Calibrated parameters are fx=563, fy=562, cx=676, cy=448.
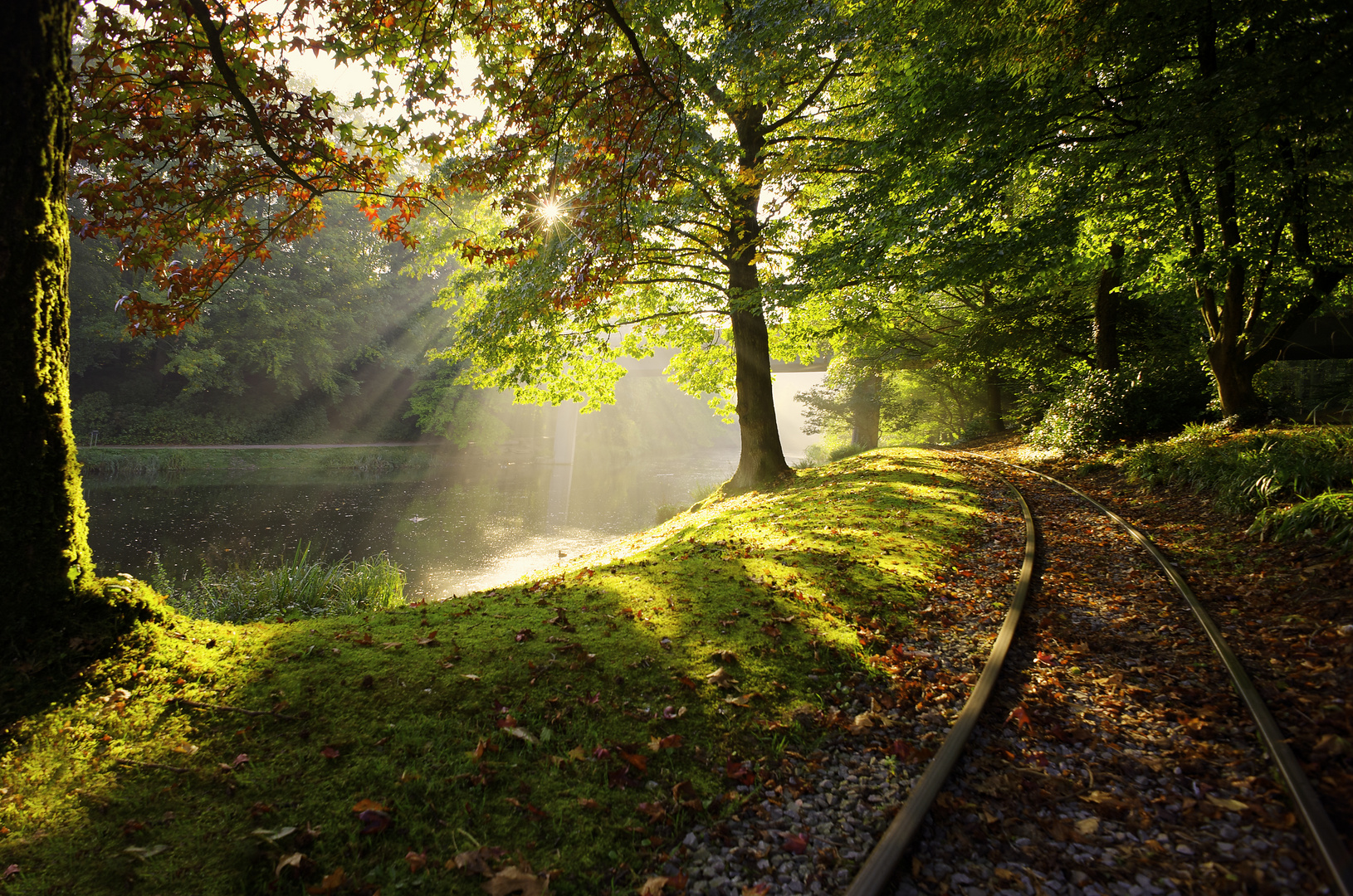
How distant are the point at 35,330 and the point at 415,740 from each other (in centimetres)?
259

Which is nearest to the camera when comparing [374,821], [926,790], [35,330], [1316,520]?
[374,821]

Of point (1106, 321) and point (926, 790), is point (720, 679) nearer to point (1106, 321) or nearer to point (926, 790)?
point (926, 790)

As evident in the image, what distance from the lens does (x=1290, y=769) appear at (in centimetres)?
269

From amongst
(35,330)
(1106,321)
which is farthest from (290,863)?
(1106,321)

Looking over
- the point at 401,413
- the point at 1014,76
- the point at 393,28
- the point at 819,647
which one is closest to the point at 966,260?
the point at 1014,76

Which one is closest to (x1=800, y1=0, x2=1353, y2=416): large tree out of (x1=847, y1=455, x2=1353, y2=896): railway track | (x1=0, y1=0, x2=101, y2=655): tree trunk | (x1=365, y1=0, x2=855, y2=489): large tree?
(x1=365, y1=0, x2=855, y2=489): large tree

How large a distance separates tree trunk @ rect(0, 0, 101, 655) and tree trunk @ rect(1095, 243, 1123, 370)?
1772 centimetres

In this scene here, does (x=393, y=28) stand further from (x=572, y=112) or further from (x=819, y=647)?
(x=819, y=647)

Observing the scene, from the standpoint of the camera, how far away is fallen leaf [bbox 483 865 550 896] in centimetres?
217

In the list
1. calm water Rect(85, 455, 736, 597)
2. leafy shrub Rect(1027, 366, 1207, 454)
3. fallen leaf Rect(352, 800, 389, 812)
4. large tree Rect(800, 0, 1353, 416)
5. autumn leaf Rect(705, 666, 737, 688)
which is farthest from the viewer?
calm water Rect(85, 455, 736, 597)

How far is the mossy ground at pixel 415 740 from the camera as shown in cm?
218

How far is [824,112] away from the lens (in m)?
11.0

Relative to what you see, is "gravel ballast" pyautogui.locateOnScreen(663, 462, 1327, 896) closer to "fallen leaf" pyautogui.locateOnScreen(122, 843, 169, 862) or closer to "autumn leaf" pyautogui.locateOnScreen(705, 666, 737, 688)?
"autumn leaf" pyautogui.locateOnScreen(705, 666, 737, 688)

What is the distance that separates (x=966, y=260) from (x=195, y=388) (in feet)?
113
